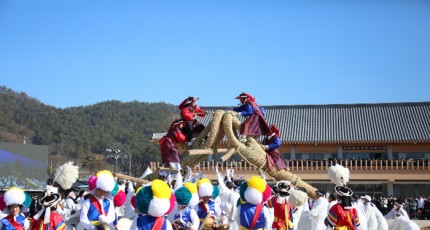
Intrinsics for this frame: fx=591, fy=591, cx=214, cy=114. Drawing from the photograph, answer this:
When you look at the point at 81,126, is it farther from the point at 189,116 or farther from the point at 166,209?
the point at 166,209

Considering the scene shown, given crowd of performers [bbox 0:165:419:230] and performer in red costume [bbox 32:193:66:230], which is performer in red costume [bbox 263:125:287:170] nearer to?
crowd of performers [bbox 0:165:419:230]

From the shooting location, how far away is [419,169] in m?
28.3

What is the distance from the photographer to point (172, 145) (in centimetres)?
1388

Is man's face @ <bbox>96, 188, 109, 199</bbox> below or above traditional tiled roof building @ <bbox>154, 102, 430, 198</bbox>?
below

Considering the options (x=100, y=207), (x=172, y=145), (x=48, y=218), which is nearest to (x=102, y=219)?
(x=100, y=207)

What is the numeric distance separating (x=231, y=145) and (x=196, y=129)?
37.9 inches

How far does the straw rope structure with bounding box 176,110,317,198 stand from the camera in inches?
555

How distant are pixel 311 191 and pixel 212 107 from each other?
23046 mm

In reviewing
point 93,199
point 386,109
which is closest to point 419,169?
point 386,109

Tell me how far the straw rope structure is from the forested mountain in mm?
40786

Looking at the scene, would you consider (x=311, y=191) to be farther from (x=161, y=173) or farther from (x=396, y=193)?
(x=396, y=193)

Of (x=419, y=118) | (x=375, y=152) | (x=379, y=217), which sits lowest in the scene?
(x=379, y=217)

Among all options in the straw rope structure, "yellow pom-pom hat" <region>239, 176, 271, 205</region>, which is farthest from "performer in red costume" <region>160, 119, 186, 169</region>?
"yellow pom-pom hat" <region>239, 176, 271, 205</region>

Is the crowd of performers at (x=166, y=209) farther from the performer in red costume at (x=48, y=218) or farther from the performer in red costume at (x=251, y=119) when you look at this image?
the performer in red costume at (x=251, y=119)
